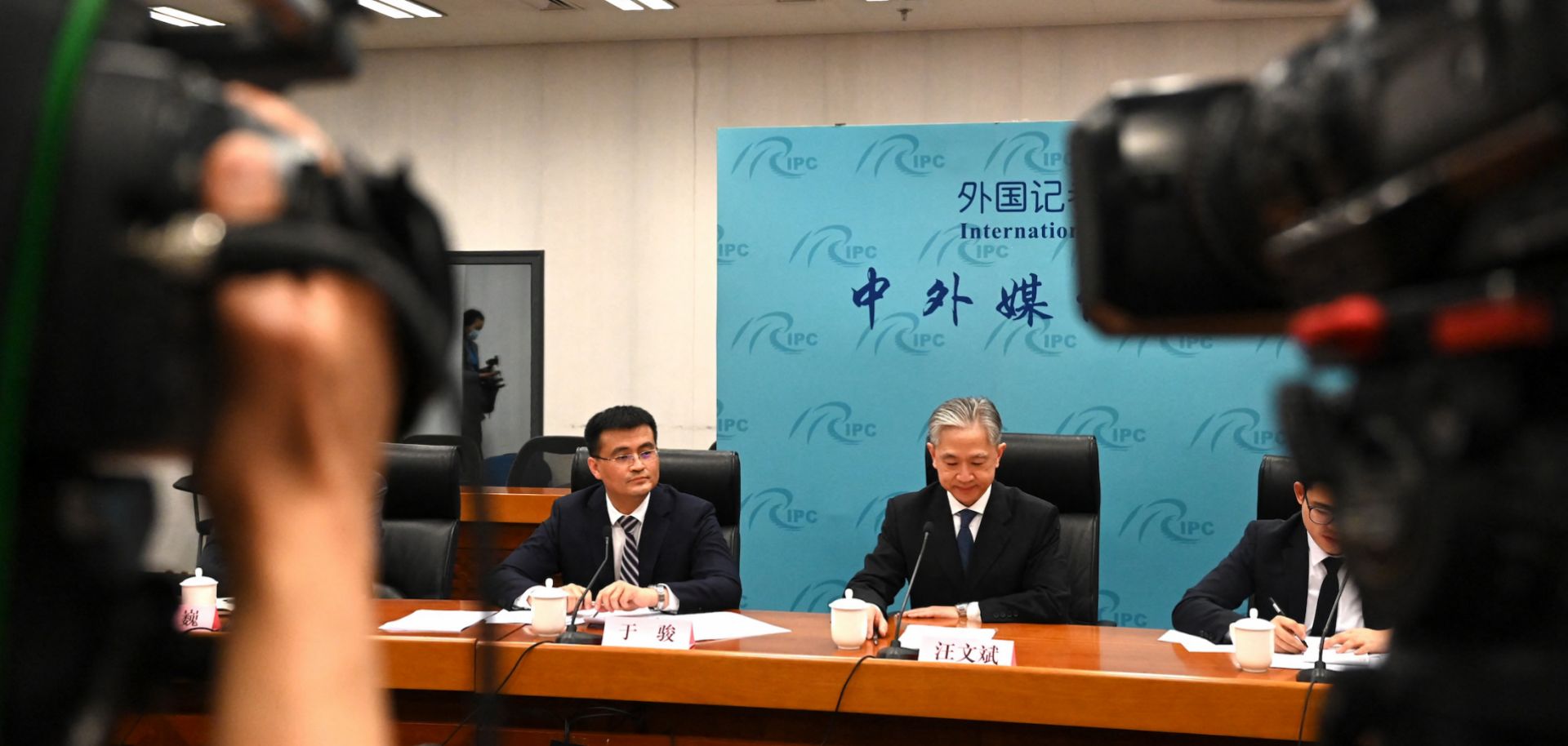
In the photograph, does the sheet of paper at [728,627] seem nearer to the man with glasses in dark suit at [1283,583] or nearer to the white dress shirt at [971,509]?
the white dress shirt at [971,509]

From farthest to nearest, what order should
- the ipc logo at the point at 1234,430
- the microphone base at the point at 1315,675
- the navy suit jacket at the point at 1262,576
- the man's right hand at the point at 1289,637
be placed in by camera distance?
the ipc logo at the point at 1234,430 < the navy suit jacket at the point at 1262,576 < the man's right hand at the point at 1289,637 < the microphone base at the point at 1315,675

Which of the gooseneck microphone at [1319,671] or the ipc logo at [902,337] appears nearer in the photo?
the gooseneck microphone at [1319,671]

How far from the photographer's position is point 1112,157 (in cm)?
59

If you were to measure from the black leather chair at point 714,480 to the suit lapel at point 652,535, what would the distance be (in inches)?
8.2

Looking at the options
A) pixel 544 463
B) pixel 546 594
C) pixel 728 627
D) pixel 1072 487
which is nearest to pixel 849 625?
pixel 728 627

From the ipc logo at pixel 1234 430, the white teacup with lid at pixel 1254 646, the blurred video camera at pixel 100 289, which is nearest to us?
the blurred video camera at pixel 100 289

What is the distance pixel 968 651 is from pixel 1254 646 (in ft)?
2.01

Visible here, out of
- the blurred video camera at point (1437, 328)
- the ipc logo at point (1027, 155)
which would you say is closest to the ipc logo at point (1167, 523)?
the ipc logo at point (1027, 155)

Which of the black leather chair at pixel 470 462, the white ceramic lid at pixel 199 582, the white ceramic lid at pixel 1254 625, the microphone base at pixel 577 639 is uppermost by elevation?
the black leather chair at pixel 470 462

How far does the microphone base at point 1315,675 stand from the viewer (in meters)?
2.54

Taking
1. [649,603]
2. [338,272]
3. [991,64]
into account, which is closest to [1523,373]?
[338,272]

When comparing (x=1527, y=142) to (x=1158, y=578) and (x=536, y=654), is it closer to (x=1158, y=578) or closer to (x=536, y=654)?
(x=536, y=654)

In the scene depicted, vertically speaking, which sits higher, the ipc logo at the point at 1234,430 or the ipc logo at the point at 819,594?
the ipc logo at the point at 1234,430

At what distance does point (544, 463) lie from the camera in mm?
6340
